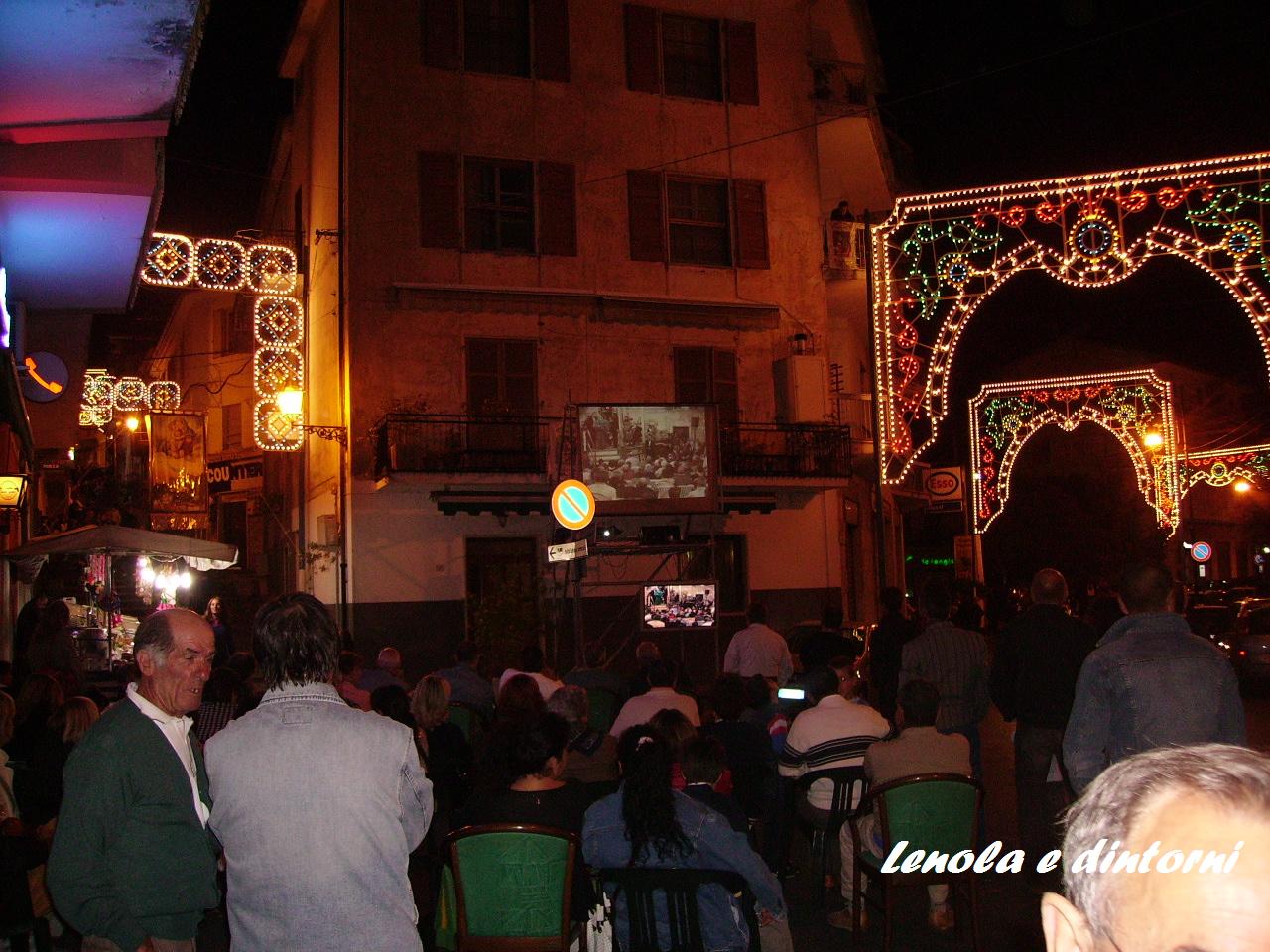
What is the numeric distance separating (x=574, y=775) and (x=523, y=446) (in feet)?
44.6

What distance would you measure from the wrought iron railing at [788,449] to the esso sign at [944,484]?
9908mm

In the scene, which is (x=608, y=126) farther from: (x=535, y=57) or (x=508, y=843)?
(x=508, y=843)

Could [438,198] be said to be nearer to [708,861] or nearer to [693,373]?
[693,373]

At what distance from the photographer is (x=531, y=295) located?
21156mm

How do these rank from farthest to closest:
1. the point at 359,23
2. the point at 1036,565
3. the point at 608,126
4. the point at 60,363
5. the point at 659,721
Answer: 1. the point at 1036,565
2. the point at 608,126
3. the point at 359,23
4. the point at 60,363
5. the point at 659,721

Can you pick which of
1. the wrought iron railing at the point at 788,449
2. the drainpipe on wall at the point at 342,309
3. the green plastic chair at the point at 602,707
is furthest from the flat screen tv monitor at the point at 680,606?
the drainpipe on wall at the point at 342,309

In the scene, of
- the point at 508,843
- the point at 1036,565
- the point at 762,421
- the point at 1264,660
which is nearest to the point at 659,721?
the point at 508,843

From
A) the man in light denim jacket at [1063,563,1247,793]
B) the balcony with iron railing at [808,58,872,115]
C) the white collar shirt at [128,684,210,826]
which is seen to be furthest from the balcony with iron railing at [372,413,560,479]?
the white collar shirt at [128,684,210,826]

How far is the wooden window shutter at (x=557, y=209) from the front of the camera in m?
21.3

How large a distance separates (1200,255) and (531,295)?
36.6 feet

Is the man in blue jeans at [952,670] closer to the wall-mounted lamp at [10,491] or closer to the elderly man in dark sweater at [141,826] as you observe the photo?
the elderly man in dark sweater at [141,826]

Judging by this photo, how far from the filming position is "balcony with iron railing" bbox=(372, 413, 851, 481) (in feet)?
64.9

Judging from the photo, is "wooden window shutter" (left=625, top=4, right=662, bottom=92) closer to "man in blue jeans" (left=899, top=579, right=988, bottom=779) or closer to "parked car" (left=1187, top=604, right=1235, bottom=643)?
"parked car" (left=1187, top=604, right=1235, bottom=643)

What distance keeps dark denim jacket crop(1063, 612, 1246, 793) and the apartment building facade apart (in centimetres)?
1367
